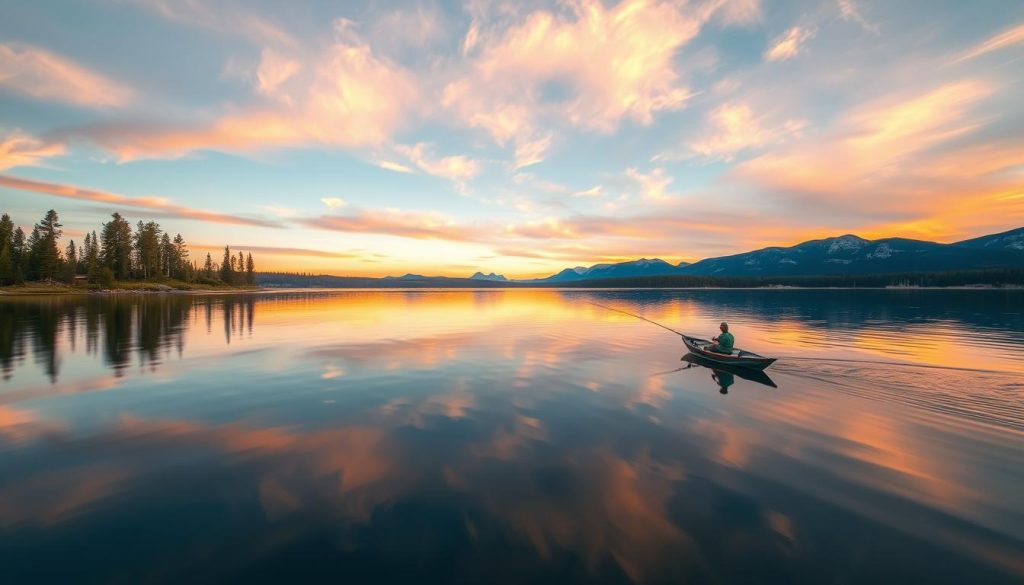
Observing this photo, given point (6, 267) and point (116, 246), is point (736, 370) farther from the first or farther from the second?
point (116, 246)

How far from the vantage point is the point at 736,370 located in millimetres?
30344

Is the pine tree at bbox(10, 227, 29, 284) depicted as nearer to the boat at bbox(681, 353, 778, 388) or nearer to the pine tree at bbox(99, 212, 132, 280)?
the pine tree at bbox(99, 212, 132, 280)

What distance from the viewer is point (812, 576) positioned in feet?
28.7

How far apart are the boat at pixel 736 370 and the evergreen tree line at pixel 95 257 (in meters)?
195

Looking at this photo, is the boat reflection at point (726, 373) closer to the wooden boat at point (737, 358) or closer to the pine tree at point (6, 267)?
the wooden boat at point (737, 358)

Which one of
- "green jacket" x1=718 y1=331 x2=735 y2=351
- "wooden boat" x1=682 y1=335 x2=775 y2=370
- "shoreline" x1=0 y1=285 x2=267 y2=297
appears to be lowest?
"shoreline" x1=0 y1=285 x2=267 y2=297

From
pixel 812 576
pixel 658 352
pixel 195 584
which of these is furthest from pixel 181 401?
pixel 658 352

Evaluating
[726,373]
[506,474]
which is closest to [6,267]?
[506,474]

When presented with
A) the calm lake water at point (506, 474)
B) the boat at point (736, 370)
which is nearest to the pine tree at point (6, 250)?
the calm lake water at point (506, 474)

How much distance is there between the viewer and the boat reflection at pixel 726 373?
2686 cm

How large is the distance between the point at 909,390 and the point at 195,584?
34249 millimetres

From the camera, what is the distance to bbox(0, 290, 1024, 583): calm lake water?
9.12 meters

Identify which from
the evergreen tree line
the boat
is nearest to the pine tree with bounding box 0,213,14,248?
the evergreen tree line

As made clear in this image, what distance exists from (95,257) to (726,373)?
219264mm
